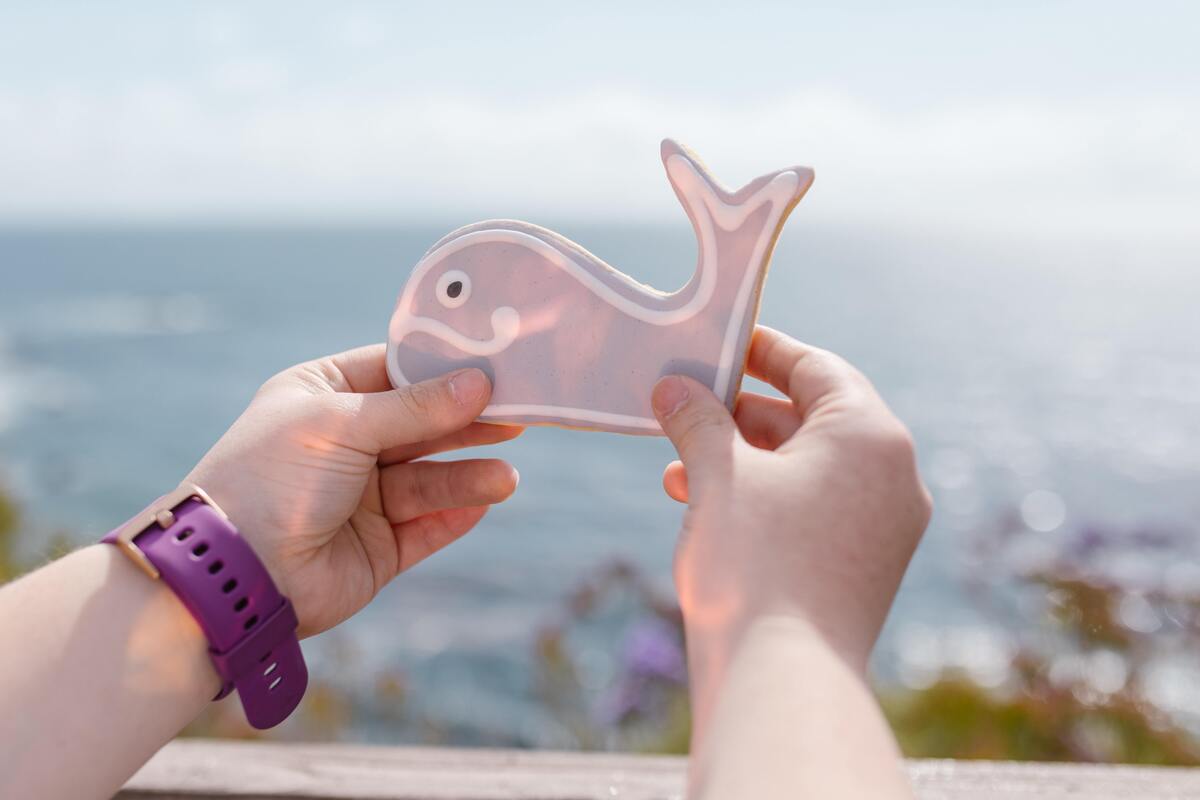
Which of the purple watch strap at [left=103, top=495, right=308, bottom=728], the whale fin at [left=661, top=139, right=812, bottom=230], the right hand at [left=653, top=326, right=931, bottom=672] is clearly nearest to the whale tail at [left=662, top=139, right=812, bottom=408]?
the whale fin at [left=661, top=139, right=812, bottom=230]

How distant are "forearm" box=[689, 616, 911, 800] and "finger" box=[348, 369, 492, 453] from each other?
25.2 inches

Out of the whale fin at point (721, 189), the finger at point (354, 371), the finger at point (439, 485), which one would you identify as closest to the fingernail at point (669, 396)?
the whale fin at point (721, 189)

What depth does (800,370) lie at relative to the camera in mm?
1108

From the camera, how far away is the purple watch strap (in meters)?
1.05

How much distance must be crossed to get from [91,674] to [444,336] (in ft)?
2.14

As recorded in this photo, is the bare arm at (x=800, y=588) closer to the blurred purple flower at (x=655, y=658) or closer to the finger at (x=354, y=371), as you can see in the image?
the finger at (x=354, y=371)

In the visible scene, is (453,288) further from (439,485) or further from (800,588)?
(800,588)

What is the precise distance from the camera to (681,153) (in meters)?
1.24

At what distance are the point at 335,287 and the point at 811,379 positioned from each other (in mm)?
41587

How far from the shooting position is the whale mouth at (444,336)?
4.55ft

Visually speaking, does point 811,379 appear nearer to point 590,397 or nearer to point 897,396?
point 590,397

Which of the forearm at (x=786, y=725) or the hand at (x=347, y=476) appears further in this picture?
the hand at (x=347, y=476)

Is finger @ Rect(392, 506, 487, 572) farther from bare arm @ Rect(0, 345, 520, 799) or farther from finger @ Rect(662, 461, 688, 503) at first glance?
finger @ Rect(662, 461, 688, 503)

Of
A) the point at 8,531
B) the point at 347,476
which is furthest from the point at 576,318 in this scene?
the point at 8,531
